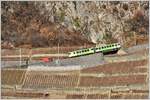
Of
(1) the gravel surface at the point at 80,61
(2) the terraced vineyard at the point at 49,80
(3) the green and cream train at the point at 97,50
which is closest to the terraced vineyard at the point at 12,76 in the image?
(2) the terraced vineyard at the point at 49,80

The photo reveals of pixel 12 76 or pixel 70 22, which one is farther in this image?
pixel 70 22

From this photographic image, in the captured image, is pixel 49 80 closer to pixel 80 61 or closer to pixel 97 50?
pixel 80 61

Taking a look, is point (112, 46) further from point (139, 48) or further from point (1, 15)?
point (1, 15)

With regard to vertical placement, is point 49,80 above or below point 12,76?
below

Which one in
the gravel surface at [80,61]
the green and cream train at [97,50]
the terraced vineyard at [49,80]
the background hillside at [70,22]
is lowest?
the terraced vineyard at [49,80]

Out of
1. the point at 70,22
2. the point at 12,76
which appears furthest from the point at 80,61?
the point at 70,22

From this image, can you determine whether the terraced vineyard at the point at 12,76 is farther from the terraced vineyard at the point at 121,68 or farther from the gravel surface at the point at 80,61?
the terraced vineyard at the point at 121,68

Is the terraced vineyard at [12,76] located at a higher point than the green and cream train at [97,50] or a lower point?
lower

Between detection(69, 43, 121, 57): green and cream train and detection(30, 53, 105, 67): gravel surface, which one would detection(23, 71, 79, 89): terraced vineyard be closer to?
detection(30, 53, 105, 67): gravel surface

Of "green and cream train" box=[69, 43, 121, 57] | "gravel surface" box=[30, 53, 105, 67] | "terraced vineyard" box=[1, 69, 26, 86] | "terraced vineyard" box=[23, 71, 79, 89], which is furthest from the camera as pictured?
"green and cream train" box=[69, 43, 121, 57]

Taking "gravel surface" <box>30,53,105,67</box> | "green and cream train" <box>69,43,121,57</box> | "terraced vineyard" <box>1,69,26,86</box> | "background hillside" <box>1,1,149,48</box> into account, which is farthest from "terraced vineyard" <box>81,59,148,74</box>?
"background hillside" <box>1,1,149,48</box>
